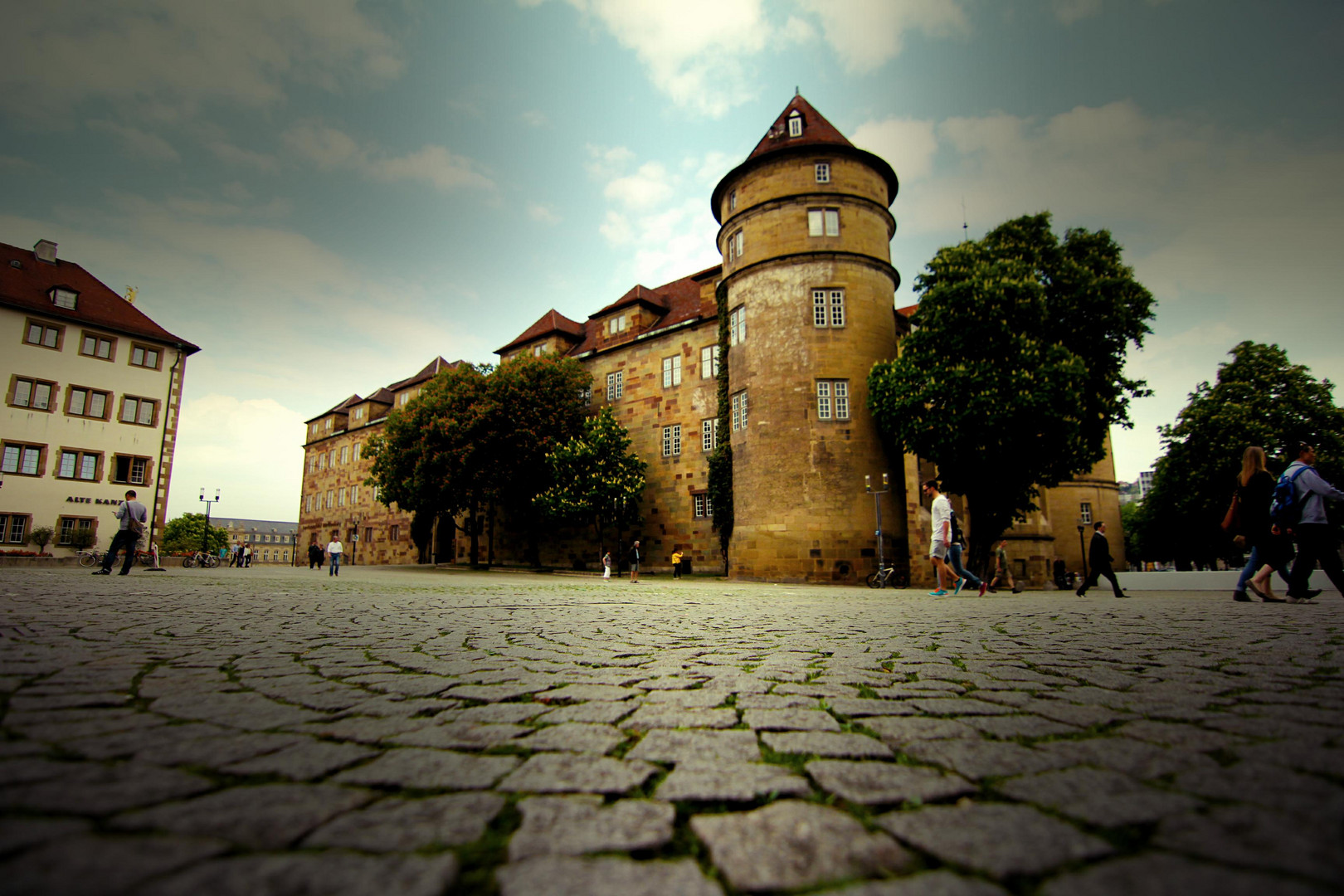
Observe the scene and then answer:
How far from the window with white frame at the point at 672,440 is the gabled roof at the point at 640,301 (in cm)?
752

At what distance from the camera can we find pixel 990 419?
21000 millimetres

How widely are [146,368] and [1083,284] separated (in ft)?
155

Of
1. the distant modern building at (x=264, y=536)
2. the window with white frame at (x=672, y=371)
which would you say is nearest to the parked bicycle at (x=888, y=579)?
the window with white frame at (x=672, y=371)

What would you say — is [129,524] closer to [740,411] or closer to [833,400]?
[740,411]

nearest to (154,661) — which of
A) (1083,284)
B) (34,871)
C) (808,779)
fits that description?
(34,871)

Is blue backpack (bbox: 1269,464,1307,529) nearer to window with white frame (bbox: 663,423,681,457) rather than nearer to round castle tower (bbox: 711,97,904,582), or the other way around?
round castle tower (bbox: 711,97,904,582)

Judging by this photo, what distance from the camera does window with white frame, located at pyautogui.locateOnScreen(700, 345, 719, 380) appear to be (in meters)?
31.4

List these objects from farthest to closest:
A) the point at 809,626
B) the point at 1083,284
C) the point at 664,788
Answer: the point at 1083,284, the point at 809,626, the point at 664,788

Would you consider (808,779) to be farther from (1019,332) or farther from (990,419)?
(1019,332)

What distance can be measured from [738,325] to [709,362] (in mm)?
4281

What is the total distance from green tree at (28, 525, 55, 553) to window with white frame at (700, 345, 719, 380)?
32.8m

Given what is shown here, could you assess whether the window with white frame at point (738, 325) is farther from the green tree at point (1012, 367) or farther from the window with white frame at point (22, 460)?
the window with white frame at point (22, 460)

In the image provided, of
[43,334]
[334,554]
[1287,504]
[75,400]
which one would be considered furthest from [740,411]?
A: [43,334]

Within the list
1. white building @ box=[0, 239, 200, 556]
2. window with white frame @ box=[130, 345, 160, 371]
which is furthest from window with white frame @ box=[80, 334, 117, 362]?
window with white frame @ box=[130, 345, 160, 371]
